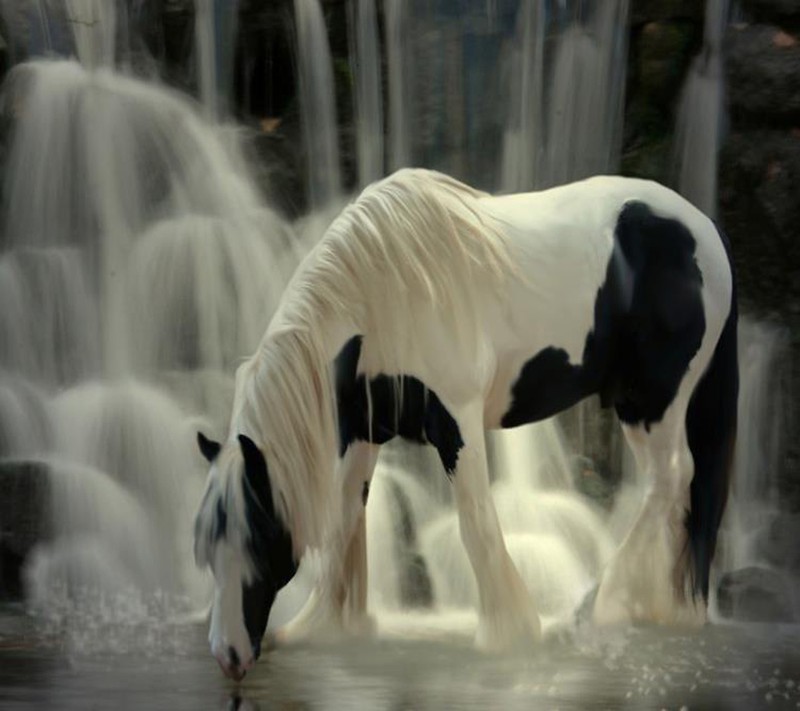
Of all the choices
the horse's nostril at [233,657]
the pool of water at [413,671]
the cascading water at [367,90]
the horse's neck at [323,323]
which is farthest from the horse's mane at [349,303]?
the cascading water at [367,90]

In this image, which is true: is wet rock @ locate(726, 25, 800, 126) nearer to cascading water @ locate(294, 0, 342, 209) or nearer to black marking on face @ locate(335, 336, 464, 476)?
cascading water @ locate(294, 0, 342, 209)

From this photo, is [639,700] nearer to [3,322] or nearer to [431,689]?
[431,689]

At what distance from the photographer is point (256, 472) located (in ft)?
14.0

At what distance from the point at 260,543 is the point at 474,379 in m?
0.81

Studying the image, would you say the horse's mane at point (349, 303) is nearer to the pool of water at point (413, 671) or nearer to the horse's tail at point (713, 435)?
the pool of water at point (413, 671)

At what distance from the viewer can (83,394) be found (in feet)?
22.6

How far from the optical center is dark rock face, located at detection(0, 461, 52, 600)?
628 cm

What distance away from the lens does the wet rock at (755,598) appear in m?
5.81

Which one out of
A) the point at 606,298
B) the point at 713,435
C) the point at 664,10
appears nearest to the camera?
the point at 606,298

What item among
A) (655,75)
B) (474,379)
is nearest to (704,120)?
(655,75)

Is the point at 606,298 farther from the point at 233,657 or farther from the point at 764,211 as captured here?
the point at 764,211

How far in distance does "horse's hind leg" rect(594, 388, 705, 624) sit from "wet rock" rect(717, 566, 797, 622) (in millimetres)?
752

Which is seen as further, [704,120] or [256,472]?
[704,120]

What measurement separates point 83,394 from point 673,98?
2885 mm
